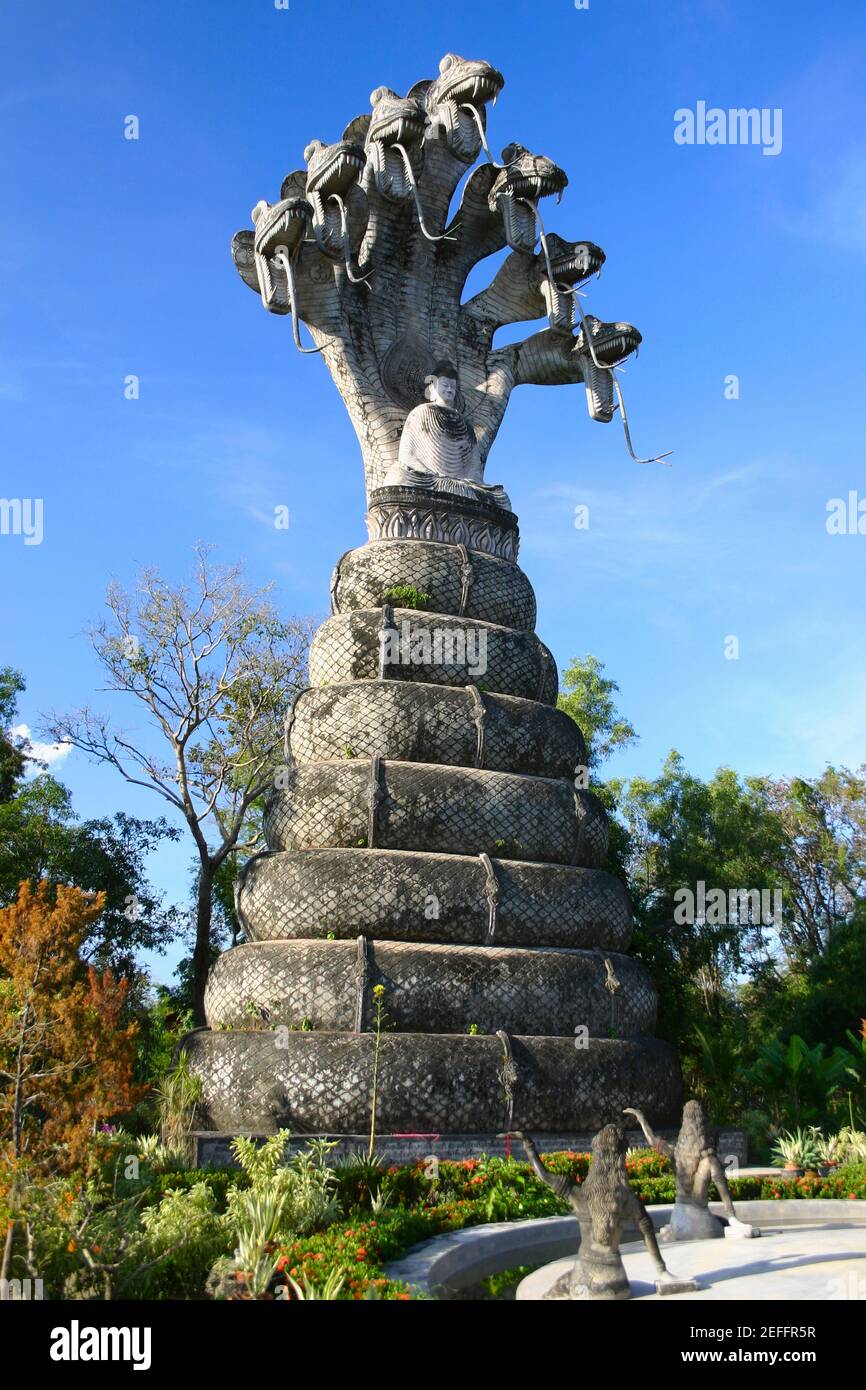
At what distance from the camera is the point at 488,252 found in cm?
1828

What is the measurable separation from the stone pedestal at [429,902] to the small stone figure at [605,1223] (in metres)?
4.14

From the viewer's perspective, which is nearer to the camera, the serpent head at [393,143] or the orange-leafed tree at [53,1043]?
the orange-leafed tree at [53,1043]

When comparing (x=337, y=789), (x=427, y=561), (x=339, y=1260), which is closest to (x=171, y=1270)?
(x=339, y=1260)

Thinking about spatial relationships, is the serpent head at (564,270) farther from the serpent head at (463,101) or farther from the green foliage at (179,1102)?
the green foliage at (179,1102)

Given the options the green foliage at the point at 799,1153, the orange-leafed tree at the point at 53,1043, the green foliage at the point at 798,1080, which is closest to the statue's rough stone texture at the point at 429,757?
the green foliage at the point at 799,1153

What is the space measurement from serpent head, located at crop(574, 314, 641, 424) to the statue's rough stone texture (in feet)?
0.15

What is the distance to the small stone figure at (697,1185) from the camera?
→ 836 centimetres

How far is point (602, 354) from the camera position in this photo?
57.6 feet

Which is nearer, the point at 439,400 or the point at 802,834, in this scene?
the point at 439,400

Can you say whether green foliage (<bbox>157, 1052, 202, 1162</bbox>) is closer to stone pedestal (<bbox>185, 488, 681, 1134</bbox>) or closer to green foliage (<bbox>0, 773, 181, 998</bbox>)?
stone pedestal (<bbox>185, 488, 681, 1134</bbox>)

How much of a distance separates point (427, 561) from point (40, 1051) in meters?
7.96

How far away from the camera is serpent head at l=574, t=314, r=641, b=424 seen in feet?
57.1

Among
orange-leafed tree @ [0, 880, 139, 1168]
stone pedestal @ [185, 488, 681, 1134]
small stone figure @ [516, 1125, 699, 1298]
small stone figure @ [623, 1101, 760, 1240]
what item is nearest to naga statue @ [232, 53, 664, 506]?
stone pedestal @ [185, 488, 681, 1134]
